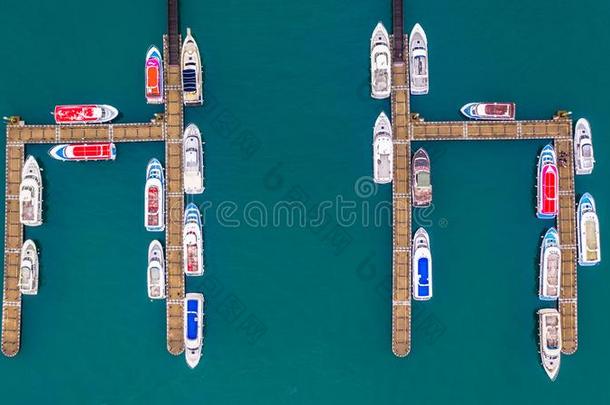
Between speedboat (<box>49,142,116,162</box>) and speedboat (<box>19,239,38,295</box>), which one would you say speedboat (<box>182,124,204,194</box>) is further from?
speedboat (<box>19,239,38,295</box>)

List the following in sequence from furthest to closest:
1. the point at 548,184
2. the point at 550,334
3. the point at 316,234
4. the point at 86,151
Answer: the point at 316,234 → the point at 86,151 → the point at 550,334 → the point at 548,184

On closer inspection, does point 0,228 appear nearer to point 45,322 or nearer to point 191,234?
point 45,322

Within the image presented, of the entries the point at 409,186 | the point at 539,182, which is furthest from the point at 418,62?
the point at 539,182

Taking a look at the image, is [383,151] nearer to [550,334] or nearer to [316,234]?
[316,234]

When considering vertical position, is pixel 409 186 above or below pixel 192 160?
below

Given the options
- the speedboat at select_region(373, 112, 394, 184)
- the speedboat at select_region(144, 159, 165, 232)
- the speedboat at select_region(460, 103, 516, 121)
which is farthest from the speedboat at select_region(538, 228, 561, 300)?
the speedboat at select_region(144, 159, 165, 232)
